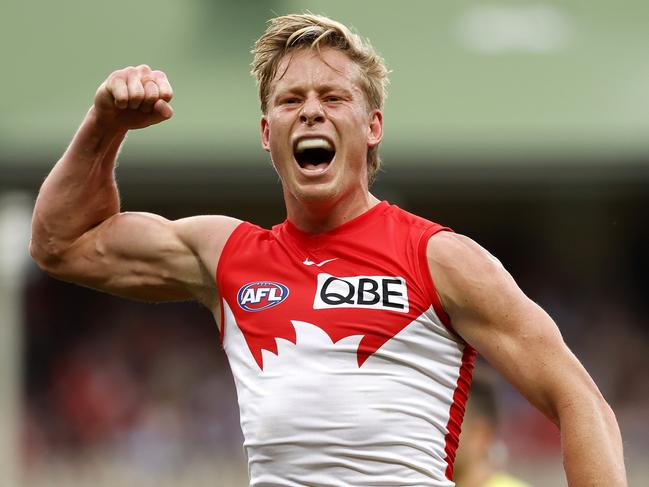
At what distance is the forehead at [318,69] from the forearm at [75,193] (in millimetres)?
704

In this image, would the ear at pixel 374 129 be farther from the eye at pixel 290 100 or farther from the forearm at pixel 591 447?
the forearm at pixel 591 447

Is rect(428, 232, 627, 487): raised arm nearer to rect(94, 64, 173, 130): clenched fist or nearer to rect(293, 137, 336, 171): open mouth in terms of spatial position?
rect(293, 137, 336, 171): open mouth

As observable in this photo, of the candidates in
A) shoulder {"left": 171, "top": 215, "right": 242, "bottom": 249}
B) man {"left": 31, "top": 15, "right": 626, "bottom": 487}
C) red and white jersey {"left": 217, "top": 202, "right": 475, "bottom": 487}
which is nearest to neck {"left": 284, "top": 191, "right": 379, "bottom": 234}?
man {"left": 31, "top": 15, "right": 626, "bottom": 487}

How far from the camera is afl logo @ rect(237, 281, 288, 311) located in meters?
4.57

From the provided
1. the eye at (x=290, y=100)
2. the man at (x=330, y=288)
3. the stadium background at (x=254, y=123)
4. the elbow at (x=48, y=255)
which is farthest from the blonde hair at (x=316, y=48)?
the stadium background at (x=254, y=123)

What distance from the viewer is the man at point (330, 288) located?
4305mm

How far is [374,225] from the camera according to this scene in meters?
4.70

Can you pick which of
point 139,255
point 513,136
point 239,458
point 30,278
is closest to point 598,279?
point 513,136

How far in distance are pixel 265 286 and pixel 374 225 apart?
42 cm

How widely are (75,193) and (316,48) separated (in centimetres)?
105

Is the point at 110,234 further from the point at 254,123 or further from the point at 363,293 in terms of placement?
the point at 254,123

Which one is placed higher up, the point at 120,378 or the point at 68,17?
the point at 68,17

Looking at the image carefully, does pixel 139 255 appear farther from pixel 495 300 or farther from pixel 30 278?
pixel 30 278

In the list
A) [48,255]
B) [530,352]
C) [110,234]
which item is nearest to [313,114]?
[110,234]
